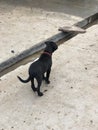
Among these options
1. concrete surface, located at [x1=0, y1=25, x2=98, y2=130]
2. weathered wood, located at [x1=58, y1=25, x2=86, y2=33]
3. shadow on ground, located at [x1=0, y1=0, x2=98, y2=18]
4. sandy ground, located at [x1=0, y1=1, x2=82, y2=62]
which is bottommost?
shadow on ground, located at [x1=0, y1=0, x2=98, y2=18]

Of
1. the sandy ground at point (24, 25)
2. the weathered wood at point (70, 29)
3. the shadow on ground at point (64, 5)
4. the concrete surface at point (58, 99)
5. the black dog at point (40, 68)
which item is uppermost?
the black dog at point (40, 68)

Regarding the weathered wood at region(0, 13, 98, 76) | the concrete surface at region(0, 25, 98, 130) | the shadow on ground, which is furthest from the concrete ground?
the shadow on ground

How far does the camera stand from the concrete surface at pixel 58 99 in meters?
4.22

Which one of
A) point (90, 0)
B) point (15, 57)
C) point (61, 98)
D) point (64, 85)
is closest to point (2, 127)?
point (61, 98)

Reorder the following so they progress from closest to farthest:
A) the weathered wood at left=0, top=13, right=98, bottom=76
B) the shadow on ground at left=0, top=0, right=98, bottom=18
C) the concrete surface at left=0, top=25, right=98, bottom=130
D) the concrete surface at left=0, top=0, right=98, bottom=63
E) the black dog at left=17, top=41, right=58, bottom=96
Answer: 1. the concrete surface at left=0, top=25, right=98, bottom=130
2. the black dog at left=17, top=41, right=58, bottom=96
3. the weathered wood at left=0, top=13, right=98, bottom=76
4. the concrete surface at left=0, top=0, right=98, bottom=63
5. the shadow on ground at left=0, top=0, right=98, bottom=18

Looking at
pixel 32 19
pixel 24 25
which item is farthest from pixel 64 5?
pixel 24 25

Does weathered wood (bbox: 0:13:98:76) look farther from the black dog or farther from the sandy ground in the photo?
the black dog

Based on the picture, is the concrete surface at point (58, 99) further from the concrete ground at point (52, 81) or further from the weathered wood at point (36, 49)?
the weathered wood at point (36, 49)

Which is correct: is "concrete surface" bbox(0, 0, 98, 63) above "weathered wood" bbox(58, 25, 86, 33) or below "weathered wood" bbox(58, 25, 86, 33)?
below

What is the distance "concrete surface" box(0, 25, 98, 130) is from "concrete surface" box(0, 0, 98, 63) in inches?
36.8

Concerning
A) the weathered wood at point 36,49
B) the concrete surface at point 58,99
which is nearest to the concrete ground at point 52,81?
the concrete surface at point 58,99

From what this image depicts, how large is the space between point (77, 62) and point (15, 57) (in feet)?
3.70

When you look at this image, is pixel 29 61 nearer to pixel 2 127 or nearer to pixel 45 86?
pixel 45 86

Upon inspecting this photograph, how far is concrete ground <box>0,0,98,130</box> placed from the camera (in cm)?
428
